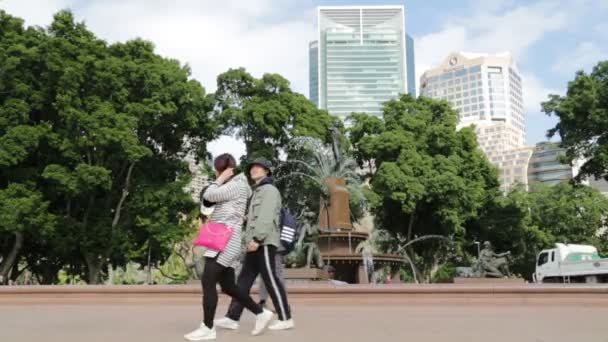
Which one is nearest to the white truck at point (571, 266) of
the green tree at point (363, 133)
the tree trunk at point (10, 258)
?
the green tree at point (363, 133)

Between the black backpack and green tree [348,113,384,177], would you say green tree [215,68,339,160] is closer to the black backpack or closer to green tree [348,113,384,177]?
green tree [348,113,384,177]

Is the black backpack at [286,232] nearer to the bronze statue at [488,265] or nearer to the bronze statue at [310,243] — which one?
the bronze statue at [310,243]

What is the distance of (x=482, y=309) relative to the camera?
8.25 metres

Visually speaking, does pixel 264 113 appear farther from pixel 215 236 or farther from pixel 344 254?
pixel 215 236

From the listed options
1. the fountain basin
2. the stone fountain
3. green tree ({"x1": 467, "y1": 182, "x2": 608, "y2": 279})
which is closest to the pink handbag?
the fountain basin

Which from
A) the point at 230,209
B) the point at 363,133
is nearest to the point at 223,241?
the point at 230,209

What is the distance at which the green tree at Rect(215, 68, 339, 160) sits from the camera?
30.5 metres

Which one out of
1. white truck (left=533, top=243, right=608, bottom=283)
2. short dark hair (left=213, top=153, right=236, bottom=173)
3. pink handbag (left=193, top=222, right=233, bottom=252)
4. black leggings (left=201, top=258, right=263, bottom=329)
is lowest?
white truck (left=533, top=243, right=608, bottom=283)

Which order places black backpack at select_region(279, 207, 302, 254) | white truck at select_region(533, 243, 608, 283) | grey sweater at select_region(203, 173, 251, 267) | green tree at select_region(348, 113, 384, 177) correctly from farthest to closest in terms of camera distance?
green tree at select_region(348, 113, 384, 177) → white truck at select_region(533, 243, 608, 283) → black backpack at select_region(279, 207, 302, 254) → grey sweater at select_region(203, 173, 251, 267)

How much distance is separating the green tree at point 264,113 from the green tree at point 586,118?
37.4ft

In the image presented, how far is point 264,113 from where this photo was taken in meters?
30.3

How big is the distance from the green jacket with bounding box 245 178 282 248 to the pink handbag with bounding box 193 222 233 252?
371 mm

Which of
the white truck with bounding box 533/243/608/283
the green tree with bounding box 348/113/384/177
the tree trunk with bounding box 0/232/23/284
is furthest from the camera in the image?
the green tree with bounding box 348/113/384/177

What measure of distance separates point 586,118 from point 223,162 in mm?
25986
